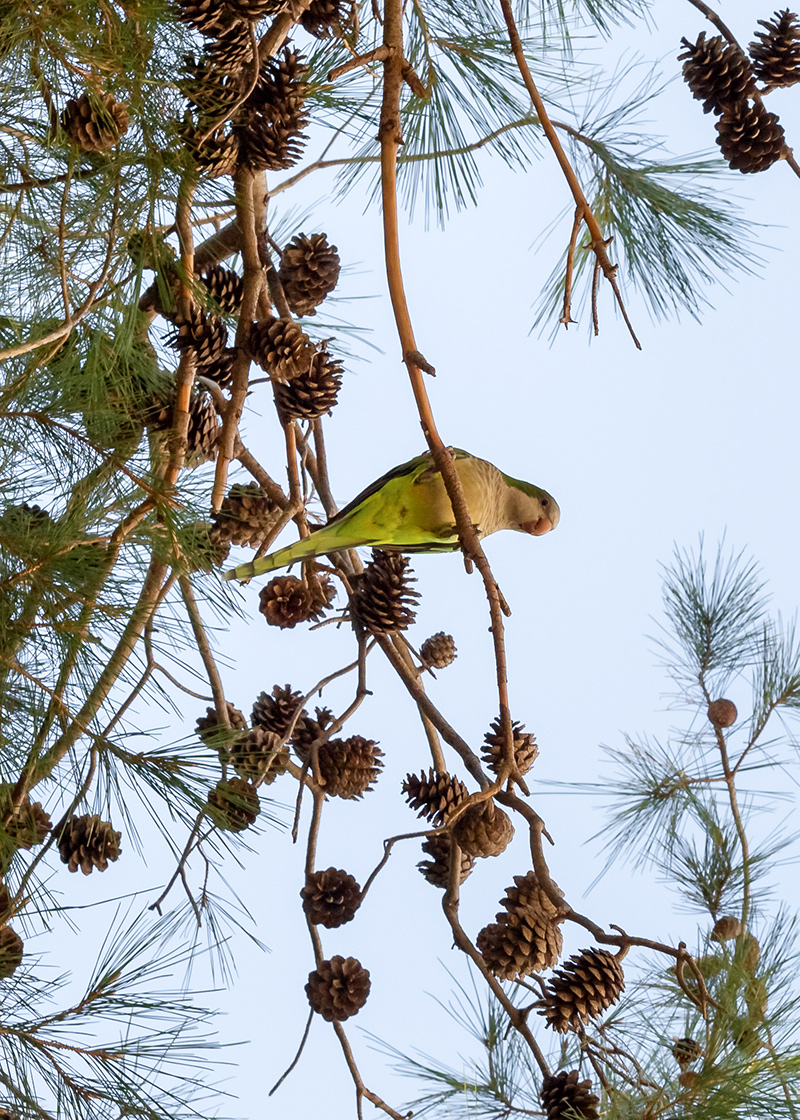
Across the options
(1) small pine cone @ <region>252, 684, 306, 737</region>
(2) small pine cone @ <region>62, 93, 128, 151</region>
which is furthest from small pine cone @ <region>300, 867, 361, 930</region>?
(2) small pine cone @ <region>62, 93, 128, 151</region>

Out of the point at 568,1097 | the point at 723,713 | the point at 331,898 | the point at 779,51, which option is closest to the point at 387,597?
the point at 331,898

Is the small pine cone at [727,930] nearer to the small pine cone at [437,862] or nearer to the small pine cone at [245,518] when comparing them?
the small pine cone at [437,862]

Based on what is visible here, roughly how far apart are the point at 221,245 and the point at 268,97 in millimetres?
245

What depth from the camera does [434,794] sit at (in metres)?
0.88

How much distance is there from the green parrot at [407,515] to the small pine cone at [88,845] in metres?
0.23

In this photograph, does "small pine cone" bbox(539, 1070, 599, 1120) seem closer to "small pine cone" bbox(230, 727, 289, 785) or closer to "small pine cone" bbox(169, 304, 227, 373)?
"small pine cone" bbox(230, 727, 289, 785)

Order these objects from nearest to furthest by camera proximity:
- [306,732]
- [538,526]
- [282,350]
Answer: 1. [282,350]
2. [306,732]
3. [538,526]

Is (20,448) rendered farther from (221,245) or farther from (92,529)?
(221,245)

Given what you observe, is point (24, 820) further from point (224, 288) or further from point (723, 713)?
point (723, 713)

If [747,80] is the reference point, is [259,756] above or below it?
below

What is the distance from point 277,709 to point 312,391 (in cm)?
29

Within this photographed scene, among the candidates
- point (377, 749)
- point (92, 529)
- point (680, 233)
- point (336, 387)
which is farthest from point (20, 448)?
point (680, 233)

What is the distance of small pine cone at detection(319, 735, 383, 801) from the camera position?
3.03 ft

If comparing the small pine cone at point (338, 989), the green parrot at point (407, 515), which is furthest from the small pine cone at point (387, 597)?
the small pine cone at point (338, 989)
